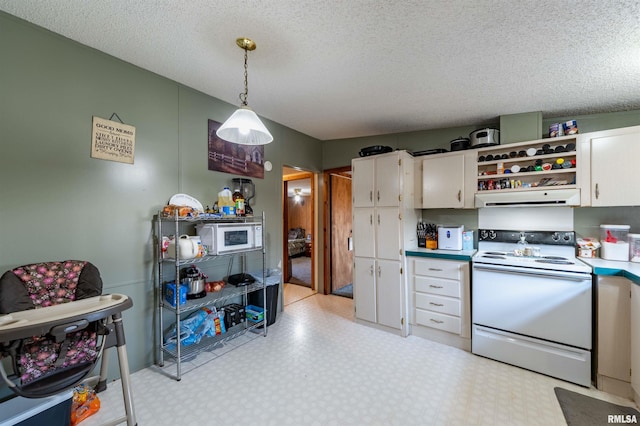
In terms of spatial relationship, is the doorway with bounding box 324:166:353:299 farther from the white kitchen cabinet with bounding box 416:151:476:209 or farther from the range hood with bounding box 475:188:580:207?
the range hood with bounding box 475:188:580:207

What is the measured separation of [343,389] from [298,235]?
6.85m

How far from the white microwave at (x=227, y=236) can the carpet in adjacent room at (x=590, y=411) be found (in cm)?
268

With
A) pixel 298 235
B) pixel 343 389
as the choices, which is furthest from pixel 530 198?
pixel 298 235

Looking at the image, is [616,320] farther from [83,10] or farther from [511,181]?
[83,10]

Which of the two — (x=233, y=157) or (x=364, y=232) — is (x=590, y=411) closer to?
(x=364, y=232)

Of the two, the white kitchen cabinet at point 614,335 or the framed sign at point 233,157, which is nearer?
the white kitchen cabinet at point 614,335

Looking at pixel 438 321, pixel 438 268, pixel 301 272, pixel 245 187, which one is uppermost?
pixel 245 187

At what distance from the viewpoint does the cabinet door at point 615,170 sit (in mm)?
2238

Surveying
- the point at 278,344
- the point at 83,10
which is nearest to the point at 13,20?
the point at 83,10

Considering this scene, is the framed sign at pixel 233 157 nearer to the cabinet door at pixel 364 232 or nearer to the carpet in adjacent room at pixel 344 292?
the cabinet door at pixel 364 232

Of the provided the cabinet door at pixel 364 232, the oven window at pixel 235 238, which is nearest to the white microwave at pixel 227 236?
the oven window at pixel 235 238

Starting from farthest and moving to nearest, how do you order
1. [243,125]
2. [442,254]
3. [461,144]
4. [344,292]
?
[344,292] → [461,144] → [442,254] → [243,125]

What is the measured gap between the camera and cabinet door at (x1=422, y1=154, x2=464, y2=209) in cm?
294

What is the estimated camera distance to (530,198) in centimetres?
255
